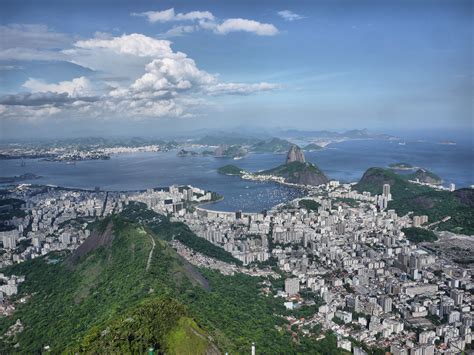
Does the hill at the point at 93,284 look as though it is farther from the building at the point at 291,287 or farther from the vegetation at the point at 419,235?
the vegetation at the point at 419,235

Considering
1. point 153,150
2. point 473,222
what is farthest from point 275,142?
point 473,222

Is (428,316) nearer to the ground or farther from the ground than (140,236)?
nearer to the ground

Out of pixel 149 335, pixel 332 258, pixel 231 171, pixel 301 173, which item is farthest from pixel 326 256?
pixel 231 171

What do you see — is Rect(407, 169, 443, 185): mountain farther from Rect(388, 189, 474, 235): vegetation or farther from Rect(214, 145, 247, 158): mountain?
Rect(214, 145, 247, 158): mountain

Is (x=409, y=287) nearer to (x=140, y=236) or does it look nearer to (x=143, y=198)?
(x=140, y=236)

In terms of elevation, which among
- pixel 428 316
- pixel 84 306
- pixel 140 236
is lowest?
pixel 428 316

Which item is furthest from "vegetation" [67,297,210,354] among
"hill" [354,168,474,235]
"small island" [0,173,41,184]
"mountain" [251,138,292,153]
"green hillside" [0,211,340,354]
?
"mountain" [251,138,292,153]

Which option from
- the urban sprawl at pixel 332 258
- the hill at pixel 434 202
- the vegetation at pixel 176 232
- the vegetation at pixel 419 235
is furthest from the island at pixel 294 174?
the vegetation at pixel 176 232
